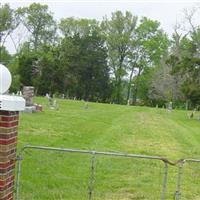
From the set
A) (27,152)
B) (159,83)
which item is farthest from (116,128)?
(159,83)

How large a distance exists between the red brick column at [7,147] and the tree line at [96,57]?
53.9 metres

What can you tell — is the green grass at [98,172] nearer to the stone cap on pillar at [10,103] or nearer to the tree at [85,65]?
the stone cap on pillar at [10,103]

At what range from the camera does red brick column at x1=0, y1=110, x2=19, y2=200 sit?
5812 mm

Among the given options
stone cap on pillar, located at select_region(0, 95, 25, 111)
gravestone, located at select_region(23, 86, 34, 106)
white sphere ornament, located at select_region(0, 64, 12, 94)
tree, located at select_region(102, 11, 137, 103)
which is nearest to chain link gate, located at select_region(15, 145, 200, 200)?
stone cap on pillar, located at select_region(0, 95, 25, 111)

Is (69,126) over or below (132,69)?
below

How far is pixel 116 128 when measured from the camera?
905 inches

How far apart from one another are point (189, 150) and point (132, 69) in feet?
182

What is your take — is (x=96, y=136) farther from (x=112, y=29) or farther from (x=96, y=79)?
(x=112, y=29)

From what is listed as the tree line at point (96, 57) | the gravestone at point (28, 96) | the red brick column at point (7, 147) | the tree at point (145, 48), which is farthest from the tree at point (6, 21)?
the red brick column at point (7, 147)

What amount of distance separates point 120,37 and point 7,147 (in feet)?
211

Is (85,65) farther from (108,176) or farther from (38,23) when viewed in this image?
(108,176)

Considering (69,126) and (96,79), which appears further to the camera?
(96,79)

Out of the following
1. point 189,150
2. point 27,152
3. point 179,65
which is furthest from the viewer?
point 179,65

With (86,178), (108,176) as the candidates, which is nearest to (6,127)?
(86,178)
